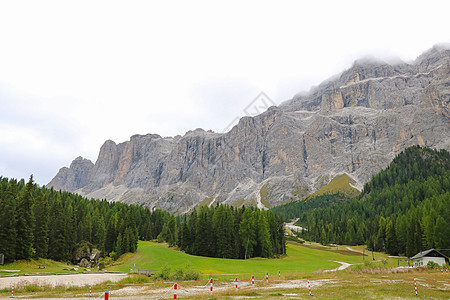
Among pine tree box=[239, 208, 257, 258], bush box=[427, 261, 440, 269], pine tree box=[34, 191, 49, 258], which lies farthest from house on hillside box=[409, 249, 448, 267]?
pine tree box=[34, 191, 49, 258]

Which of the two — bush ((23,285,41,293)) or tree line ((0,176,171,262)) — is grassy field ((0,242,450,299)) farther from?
tree line ((0,176,171,262))

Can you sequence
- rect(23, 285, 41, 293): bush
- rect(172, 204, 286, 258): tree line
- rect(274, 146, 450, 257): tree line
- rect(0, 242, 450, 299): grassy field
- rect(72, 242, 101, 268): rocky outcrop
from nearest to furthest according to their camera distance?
rect(0, 242, 450, 299): grassy field < rect(23, 285, 41, 293): bush < rect(72, 242, 101, 268): rocky outcrop < rect(172, 204, 286, 258): tree line < rect(274, 146, 450, 257): tree line

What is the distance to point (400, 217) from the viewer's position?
10262cm

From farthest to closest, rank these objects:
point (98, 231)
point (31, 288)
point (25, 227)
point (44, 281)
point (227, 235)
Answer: point (98, 231), point (227, 235), point (25, 227), point (44, 281), point (31, 288)

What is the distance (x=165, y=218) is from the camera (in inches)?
5586

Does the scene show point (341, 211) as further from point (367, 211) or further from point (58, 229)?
point (58, 229)

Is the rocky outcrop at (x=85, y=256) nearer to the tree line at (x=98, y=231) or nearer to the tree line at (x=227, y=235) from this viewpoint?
the tree line at (x=98, y=231)

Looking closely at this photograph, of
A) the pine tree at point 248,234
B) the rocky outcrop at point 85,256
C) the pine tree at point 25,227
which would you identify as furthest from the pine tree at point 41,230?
the pine tree at point 248,234

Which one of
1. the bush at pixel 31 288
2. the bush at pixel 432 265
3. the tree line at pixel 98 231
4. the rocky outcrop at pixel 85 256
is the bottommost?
the bush at pixel 432 265

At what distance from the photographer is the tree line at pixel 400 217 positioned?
82.0 metres

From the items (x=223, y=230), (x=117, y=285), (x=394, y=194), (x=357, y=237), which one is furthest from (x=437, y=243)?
(x=394, y=194)

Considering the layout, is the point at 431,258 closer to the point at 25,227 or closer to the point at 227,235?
the point at 227,235

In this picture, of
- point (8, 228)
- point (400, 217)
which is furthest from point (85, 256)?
point (400, 217)

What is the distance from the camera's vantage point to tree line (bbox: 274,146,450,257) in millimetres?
82000
